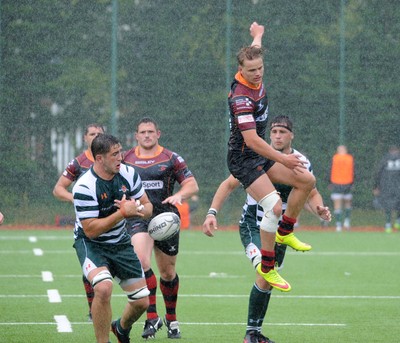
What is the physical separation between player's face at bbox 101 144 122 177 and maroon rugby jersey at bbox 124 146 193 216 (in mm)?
2262

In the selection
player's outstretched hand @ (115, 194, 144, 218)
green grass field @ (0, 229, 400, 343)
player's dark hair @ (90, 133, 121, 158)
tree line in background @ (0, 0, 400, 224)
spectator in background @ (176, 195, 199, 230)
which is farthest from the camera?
tree line in background @ (0, 0, 400, 224)

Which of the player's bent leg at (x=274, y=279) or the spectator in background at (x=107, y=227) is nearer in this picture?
the spectator in background at (x=107, y=227)

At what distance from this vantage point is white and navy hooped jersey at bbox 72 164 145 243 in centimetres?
839

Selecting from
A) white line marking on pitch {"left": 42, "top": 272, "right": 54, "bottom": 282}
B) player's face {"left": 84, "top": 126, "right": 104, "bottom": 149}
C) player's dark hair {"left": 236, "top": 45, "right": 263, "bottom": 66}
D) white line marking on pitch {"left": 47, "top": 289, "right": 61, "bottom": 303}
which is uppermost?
player's dark hair {"left": 236, "top": 45, "right": 263, "bottom": 66}

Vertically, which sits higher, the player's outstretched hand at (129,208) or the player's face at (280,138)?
the player's face at (280,138)

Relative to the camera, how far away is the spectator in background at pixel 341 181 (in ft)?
84.9

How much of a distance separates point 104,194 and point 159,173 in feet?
7.71

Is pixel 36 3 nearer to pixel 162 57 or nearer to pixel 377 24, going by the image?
pixel 162 57

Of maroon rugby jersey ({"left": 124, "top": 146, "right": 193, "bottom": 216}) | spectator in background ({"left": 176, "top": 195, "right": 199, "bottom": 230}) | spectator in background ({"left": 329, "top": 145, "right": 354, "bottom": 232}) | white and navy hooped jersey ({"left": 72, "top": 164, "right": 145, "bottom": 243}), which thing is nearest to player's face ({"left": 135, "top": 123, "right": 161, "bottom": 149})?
maroon rugby jersey ({"left": 124, "top": 146, "right": 193, "bottom": 216})

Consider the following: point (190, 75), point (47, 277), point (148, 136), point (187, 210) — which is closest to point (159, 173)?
point (148, 136)

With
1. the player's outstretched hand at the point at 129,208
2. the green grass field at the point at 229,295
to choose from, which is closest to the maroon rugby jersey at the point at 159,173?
the green grass field at the point at 229,295

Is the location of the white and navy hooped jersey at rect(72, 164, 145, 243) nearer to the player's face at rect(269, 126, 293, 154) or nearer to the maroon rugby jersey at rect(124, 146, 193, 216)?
the player's face at rect(269, 126, 293, 154)

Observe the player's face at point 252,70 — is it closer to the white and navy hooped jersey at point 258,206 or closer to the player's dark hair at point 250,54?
the player's dark hair at point 250,54

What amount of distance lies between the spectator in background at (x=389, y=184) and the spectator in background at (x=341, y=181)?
2.18ft
